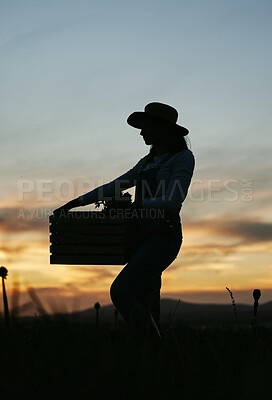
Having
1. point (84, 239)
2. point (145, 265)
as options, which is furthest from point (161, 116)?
point (145, 265)

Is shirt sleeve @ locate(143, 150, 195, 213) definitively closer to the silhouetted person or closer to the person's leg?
the silhouetted person

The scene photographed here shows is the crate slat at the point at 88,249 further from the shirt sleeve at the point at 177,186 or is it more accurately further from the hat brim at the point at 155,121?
the hat brim at the point at 155,121

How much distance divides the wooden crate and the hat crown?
118cm

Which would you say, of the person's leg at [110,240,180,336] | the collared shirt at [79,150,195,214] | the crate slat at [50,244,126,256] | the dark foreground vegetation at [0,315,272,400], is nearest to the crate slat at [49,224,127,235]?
the crate slat at [50,244,126,256]

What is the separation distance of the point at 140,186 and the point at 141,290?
105 centimetres

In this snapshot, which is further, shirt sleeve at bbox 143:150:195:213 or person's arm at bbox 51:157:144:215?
person's arm at bbox 51:157:144:215

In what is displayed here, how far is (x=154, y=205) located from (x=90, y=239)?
0.82m

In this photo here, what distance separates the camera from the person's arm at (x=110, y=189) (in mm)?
6395

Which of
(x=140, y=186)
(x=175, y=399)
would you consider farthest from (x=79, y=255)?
(x=175, y=399)

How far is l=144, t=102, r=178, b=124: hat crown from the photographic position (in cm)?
621

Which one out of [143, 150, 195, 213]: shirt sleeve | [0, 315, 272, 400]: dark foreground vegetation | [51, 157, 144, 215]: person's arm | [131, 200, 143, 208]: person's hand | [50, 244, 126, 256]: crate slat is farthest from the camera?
[51, 157, 144, 215]: person's arm

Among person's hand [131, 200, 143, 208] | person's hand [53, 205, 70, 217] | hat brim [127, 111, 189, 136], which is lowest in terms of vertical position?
person's hand [131, 200, 143, 208]

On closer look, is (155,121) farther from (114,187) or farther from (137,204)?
(137,204)

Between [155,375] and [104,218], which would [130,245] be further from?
[155,375]
